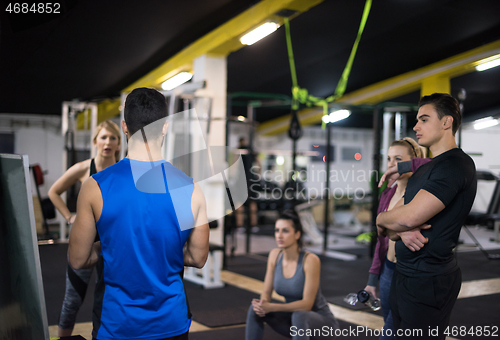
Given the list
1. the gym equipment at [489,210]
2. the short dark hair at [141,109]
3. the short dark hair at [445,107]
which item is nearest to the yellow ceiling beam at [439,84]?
the gym equipment at [489,210]

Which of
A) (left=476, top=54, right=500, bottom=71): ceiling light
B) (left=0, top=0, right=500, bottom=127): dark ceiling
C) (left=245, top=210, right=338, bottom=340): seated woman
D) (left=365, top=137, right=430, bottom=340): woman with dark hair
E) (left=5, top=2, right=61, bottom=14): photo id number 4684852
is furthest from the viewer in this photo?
(left=476, top=54, right=500, bottom=71): ceiling light

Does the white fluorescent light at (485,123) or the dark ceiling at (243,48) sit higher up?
the dark ceiling at (243,48)

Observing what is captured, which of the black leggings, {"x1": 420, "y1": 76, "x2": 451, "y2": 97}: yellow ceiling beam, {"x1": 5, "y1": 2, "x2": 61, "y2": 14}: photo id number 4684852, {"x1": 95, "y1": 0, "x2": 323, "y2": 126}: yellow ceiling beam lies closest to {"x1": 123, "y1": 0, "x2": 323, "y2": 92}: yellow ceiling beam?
{"x1": 95, "y1": 0, "x2": 323, "y2": 126}: yellow ceiling beam

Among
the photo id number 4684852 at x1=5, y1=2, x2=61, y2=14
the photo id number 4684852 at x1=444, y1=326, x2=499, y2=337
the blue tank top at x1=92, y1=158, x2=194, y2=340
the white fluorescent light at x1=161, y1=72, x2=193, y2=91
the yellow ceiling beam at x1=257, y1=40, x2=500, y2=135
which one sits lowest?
the photo id number 4684852 at x1=444, y1=326, x2=499, y2=337

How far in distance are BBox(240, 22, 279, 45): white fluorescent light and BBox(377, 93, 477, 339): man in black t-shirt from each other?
329 centimetres

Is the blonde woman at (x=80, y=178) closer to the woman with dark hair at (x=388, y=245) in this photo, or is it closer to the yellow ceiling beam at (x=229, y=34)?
the woman with dark hair at (x=388, y=245)

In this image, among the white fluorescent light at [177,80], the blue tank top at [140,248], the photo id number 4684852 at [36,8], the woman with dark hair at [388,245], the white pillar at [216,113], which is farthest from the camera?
the white fluorescent light at [177,80]

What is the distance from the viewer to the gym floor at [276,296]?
307cm

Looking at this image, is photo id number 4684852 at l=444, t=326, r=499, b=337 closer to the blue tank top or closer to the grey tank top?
the grey tank top

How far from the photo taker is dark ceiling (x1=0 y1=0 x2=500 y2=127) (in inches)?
193

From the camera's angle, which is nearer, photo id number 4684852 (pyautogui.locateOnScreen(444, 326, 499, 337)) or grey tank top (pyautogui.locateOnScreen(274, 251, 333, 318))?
grey tank top (pyautogui.locateOnScreen(274, 251, 333, 318))

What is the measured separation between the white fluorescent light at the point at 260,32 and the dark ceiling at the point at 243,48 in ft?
0.97

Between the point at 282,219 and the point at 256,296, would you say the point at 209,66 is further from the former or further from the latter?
the point at 282,219

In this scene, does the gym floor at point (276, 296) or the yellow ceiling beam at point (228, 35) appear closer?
the gym floor at point (276, 296)
